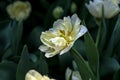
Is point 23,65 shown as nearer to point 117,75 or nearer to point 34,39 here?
point 117,75

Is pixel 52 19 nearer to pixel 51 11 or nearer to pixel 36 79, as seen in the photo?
pixel 51 11

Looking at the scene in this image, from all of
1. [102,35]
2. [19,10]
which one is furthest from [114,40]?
[19,10]

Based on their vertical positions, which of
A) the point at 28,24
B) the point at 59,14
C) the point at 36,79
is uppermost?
the point at 36,79

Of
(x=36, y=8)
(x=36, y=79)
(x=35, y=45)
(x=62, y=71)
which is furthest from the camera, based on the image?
(x=36, y=8)

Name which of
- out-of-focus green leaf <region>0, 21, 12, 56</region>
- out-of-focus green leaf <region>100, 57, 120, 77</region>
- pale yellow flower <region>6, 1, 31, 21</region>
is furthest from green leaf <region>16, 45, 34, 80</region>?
pale yellow flower <region>6, 1, 31, 21</region>

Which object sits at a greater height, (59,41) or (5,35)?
(59,41)

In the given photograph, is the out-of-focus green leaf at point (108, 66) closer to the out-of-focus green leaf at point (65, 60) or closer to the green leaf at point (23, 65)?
the out-of-focus green leaf at point (65, 60)

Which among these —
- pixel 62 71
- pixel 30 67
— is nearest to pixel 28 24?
pixel 62 71

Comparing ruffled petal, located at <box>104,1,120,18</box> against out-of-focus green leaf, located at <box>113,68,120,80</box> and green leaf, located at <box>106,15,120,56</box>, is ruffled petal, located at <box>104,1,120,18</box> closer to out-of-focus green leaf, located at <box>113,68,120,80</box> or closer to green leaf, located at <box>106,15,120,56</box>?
green leaf, located at <box>106,15,120,56</box>
